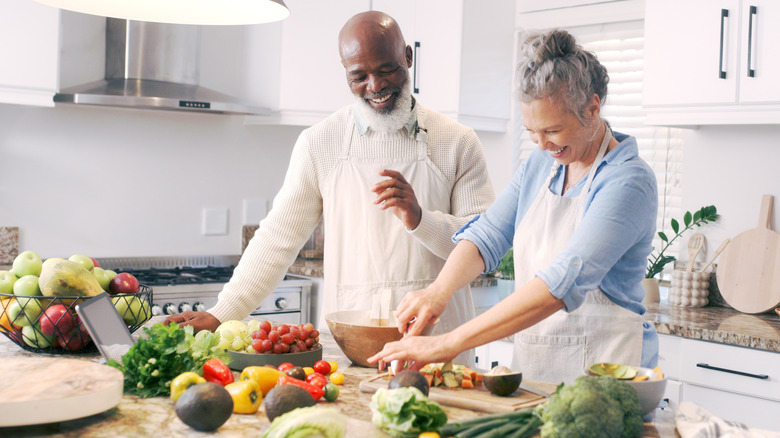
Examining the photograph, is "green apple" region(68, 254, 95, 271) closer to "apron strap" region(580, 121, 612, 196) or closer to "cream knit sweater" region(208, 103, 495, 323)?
"cream knit sweater" region(208, 103, 495, 323)

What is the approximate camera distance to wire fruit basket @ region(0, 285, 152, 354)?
1694 mm

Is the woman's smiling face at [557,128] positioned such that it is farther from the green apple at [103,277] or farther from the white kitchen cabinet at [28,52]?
the white kitchen cabinet at [28,52]

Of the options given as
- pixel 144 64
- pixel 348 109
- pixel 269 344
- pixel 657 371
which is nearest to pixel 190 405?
pixel 269 344

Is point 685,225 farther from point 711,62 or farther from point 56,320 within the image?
point 56,320

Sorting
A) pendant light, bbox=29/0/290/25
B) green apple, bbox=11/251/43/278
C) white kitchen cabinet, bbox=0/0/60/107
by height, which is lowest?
green apple, bbox=11/251/43/278

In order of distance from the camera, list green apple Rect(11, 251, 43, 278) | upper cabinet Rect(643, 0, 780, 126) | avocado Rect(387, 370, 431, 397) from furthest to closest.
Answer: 1. upper cabinet Rect(643, 0, 780, 126)
2. green apple Rect(11, 251, 43, 278)
3. avocado Rect(387, 370, 431, 397)

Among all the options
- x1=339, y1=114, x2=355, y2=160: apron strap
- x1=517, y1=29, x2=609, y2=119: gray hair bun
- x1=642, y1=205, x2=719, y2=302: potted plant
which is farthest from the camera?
x1=642, y1=205, x2=719, y2=302: potted plant

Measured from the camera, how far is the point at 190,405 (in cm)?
126

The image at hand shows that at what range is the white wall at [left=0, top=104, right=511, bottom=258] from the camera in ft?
11.8

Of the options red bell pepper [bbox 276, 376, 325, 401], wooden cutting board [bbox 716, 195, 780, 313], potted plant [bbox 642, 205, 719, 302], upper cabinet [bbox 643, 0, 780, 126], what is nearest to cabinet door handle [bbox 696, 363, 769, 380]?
wooden cutting board [bbox 716, 195, 780, 313]

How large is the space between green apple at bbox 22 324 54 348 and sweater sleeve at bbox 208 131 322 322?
0.43m

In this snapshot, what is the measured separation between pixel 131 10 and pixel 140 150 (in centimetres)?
214

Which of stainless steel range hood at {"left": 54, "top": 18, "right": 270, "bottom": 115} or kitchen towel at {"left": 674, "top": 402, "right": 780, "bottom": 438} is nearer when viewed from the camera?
kitchen towel at {"left": 674, "top": 402, "right": 780, "bottom": 438}

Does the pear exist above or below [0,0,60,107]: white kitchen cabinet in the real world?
below
